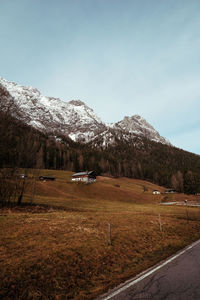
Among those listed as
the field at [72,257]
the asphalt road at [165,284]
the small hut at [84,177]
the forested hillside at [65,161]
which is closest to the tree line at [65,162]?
the forested hillside at [65,161]

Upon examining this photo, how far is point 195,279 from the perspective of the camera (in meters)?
7.53

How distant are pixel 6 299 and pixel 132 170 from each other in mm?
172747

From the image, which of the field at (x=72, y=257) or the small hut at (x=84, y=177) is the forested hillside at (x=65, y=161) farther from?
the small hut at (x=84, y=177)

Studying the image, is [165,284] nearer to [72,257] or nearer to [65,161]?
[72,257]

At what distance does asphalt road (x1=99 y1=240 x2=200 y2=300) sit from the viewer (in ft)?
20.9

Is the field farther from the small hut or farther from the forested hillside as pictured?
the small hut

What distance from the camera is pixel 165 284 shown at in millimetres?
7234

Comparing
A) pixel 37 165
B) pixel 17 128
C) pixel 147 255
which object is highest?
pixel 17 128

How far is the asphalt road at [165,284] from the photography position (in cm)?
637

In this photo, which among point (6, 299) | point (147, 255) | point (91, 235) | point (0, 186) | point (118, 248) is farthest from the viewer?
point (0, 186)

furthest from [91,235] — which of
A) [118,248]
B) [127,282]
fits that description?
[127,282]

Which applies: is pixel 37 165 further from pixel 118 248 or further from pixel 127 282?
pixel 127 282

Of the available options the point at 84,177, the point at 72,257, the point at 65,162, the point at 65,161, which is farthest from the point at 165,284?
the point at 65,161

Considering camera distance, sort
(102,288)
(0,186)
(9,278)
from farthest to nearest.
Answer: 1. (0,186)
2. (9,278)
3. (102,288)
